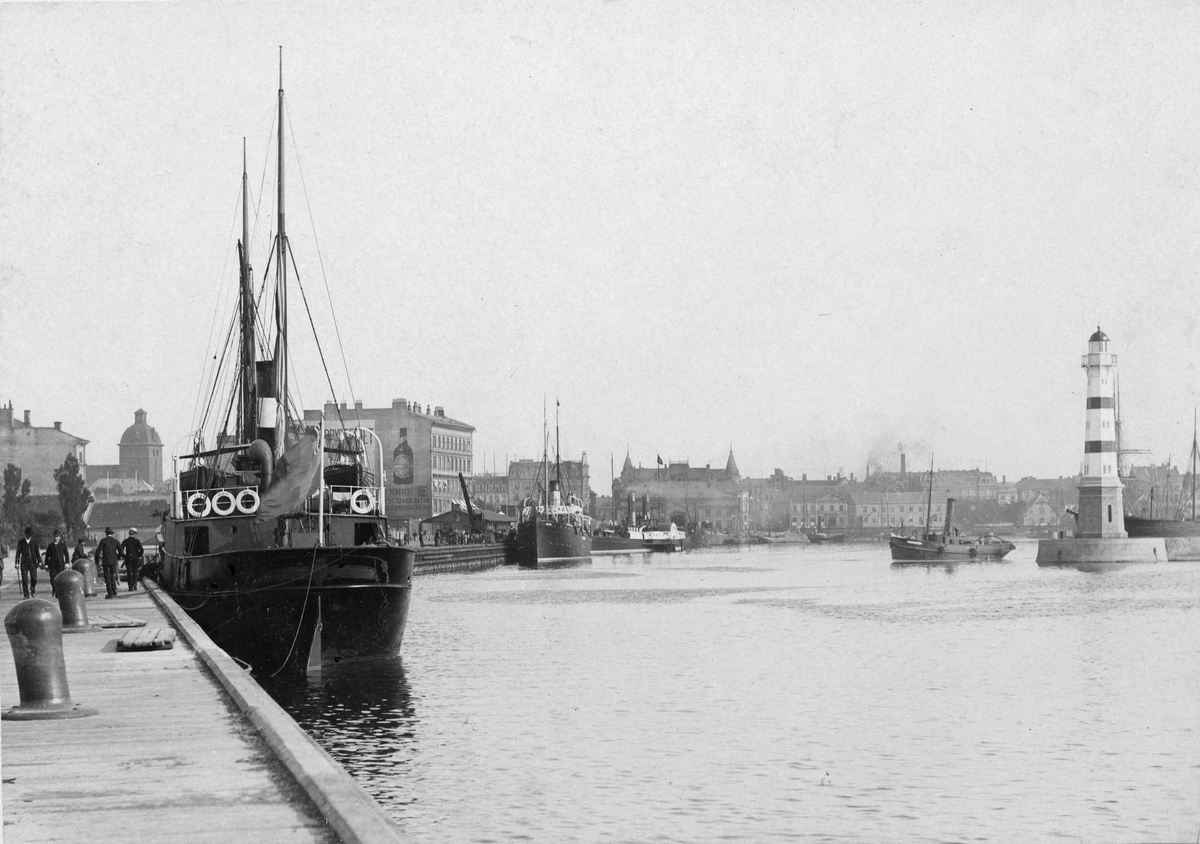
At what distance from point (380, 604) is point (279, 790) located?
1895 cm

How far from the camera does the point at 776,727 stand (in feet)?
75.0

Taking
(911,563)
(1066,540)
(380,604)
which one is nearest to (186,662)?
(380,604)

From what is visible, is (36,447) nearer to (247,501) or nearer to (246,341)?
(246,341)

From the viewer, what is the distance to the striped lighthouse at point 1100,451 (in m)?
86.9

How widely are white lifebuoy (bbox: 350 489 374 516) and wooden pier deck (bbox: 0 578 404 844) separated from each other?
42.8 ft

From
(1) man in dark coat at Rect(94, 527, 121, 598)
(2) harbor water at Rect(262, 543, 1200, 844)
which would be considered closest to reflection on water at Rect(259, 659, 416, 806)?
(2) harbor water at Rect(262, 543, 1200, 844)

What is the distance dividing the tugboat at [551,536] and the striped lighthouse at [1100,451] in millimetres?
38479

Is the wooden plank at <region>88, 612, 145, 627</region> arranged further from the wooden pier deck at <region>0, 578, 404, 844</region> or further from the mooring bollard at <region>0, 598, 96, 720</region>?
the mooring bollard at <region>0, 598, 96, 720</region>

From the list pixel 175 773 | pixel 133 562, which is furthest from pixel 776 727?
pixel 133 562

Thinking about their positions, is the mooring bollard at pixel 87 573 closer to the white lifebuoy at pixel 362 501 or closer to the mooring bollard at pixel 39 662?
the white lifebuoy at pixel 362 501

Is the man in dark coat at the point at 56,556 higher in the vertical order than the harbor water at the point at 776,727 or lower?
higher

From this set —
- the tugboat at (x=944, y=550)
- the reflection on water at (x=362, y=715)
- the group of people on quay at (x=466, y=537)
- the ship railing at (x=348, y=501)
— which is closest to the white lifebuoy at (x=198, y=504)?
the ship railing at (x=348, y=501)

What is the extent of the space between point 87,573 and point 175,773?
27.1 metres

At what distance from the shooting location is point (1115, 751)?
2083 cm
